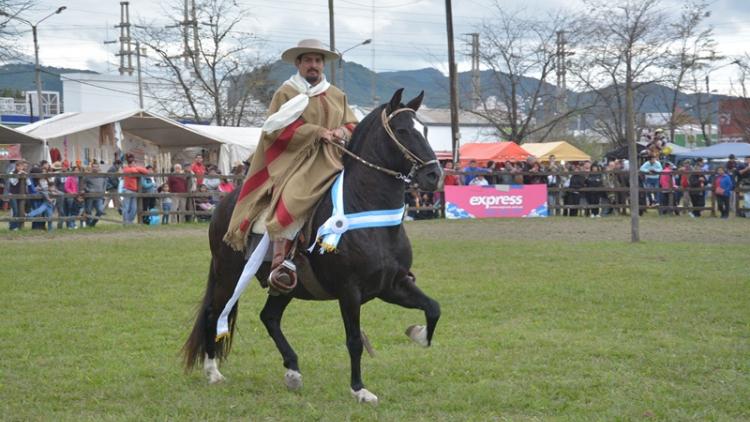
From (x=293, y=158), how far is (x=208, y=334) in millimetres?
1780

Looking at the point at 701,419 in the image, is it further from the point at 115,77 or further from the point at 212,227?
the point at 115,77

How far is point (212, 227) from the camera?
26.8ft

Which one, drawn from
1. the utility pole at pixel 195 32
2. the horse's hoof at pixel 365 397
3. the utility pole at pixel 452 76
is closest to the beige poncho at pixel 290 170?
the horse's hoof at pixel 365 397

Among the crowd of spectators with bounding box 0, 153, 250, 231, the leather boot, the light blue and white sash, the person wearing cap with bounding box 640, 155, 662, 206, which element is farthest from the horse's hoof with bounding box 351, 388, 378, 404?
the person wearing cap with bounding box 640, 155, 662, 206

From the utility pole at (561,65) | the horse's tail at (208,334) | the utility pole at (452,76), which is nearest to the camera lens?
the horse's tail at (208,334)

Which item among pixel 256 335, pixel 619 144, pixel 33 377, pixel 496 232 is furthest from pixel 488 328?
pixel 619 144

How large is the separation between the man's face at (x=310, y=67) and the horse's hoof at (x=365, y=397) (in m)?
2.63

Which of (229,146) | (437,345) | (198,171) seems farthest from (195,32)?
(437,345)

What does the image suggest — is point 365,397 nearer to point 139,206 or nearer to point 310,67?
point 310,67

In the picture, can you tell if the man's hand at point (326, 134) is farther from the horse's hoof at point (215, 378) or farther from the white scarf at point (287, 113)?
the horse's hoof at point (215, 378)

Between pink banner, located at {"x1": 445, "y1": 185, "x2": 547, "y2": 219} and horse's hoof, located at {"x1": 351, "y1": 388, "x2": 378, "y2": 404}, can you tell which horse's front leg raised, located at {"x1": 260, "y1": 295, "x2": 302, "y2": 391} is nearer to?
horse's hoof, located at {"x1": 351, "y1": 388, "x2": 378, "y2": 404}

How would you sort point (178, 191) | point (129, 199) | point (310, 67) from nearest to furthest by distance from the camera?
point (310, 67)
point (129, 199)
point (178, 191)

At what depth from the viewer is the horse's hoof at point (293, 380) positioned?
723cm

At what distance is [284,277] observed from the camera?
278 inches
